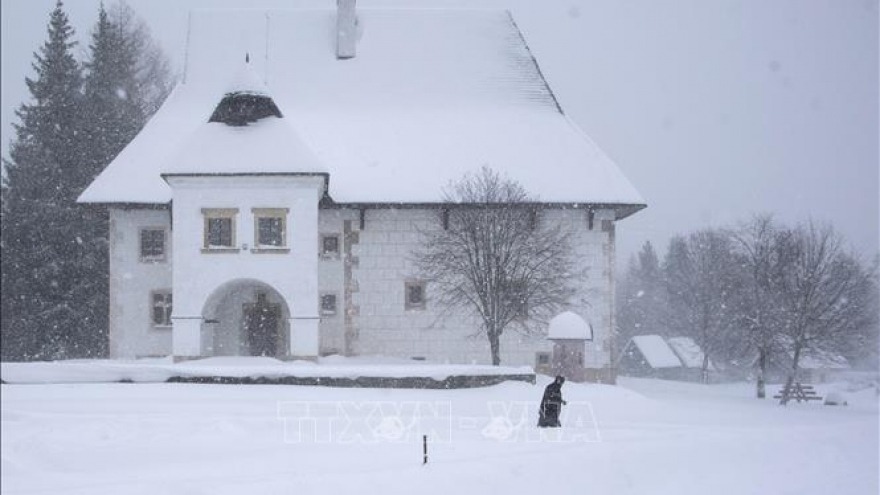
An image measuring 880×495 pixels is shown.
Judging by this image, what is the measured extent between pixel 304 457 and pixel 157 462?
211cm

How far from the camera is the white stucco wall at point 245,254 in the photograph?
2633 cm

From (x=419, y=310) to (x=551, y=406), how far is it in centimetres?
1328

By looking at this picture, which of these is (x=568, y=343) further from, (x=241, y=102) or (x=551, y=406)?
(x=241, y=102)

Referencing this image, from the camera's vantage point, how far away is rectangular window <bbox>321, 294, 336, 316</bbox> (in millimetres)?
29969

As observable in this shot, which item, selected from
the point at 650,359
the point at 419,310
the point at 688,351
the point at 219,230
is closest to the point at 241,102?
the point at 219,230

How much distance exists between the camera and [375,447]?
14859mm

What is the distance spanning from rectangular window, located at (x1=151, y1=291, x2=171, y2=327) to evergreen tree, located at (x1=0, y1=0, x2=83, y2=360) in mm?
9362

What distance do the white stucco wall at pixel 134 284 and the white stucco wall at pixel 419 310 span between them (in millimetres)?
6202

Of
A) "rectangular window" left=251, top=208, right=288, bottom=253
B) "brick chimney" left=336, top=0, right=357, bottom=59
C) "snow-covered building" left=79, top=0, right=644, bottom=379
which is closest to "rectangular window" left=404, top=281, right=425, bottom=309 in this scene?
"snow-covered building" left=79, top=0, right=644, bottom=379

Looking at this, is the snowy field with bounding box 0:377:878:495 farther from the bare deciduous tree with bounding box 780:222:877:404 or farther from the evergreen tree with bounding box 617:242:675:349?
the evergreen tree with bounding box 617:242:675:349

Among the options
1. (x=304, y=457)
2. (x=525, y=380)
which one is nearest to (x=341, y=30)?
(x=525, y=380)

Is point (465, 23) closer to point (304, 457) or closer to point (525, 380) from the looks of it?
point (525, 380)

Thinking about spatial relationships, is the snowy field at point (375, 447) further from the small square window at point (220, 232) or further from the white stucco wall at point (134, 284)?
the white stucco wall at point (134, 284)

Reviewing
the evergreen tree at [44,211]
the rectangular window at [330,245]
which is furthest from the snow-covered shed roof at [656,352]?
the evergreen tree at [44,211]
